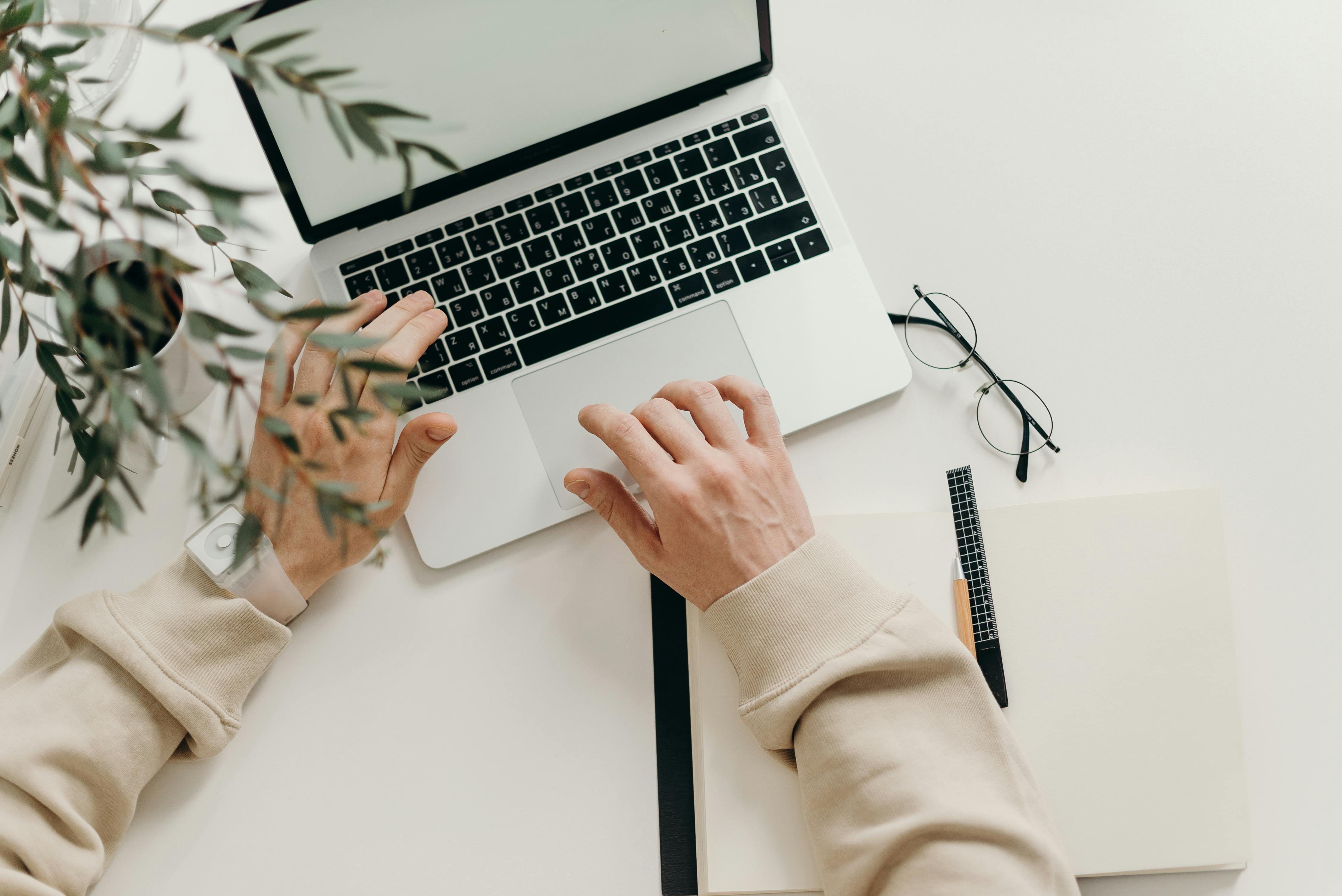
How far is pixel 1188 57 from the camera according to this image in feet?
3.32

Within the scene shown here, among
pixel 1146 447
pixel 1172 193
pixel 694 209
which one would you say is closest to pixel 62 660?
pixel 694 209

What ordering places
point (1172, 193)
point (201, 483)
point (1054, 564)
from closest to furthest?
point (201, 483) < point (1054, 564) < point (1172, 193)

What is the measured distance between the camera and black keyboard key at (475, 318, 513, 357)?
0.90 m

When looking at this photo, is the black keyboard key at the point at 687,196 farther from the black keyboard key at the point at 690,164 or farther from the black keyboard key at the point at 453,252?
the black keyboard key at the point at 453,252

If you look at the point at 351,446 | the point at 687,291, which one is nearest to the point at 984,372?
the point at 687,291

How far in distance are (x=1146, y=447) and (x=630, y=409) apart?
1.74 ft

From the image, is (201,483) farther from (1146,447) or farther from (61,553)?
(1146,447)

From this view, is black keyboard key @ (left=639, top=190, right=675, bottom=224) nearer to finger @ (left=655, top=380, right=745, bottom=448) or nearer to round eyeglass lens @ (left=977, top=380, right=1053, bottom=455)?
finger @ (left=655, top=380, right=745, bottom=448)

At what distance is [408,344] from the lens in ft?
2.74

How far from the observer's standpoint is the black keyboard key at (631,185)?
922 mm

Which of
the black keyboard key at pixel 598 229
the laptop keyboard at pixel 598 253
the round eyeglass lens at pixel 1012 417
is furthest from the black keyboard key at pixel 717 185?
the round eyeglass lens at pixel 1012 417

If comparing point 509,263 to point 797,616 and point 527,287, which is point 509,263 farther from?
point 797,616

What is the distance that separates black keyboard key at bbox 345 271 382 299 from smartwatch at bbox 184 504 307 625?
0.79 ft

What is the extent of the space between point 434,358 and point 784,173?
1.31 feet
